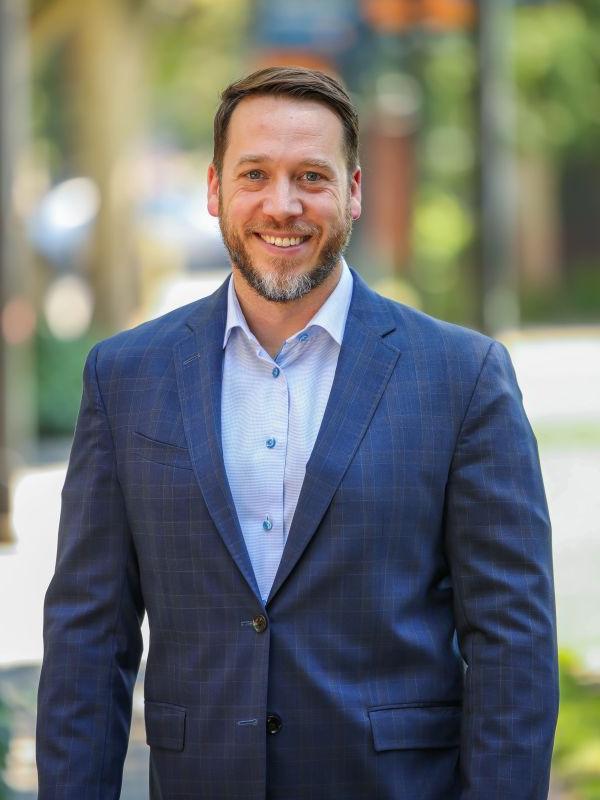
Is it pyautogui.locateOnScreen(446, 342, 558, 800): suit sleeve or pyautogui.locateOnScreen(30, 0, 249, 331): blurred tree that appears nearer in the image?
pyautogui.locateOnScreen(446, 342, 558, 800): suit sleeve

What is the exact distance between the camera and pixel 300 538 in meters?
2.87

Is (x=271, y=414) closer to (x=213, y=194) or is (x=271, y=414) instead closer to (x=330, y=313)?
(x=330, y=313)

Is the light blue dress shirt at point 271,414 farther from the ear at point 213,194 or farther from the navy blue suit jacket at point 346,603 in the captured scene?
the ear at point 213,194

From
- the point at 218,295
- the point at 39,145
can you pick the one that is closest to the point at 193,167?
the point at 39,145

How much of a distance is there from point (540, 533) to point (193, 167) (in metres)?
42.0

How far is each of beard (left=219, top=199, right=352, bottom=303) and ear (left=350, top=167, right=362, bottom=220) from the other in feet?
0.25

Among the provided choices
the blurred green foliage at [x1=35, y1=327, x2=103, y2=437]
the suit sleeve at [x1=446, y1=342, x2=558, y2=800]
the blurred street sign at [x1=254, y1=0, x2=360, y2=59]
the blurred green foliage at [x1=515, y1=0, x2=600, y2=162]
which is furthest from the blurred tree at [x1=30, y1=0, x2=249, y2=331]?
the blurred green foliage at [x1=515, y1=0, x2=600, y2=162]

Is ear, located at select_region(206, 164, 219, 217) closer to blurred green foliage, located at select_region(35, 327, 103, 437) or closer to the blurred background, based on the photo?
the blurred background

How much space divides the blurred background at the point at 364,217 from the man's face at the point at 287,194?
175 cm

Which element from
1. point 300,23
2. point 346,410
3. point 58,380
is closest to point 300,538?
point 346,410

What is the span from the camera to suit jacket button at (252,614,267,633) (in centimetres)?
289

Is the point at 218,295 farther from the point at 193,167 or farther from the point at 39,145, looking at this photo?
the point at 193,167

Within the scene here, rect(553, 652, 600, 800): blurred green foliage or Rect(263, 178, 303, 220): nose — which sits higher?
Rect(263, 178, 303, 220): nose

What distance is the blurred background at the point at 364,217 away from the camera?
8797 millimetres
